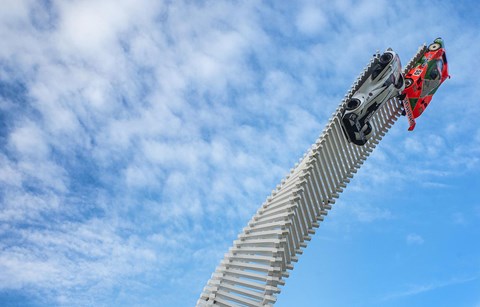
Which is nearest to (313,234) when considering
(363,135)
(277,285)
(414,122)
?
(277,285)

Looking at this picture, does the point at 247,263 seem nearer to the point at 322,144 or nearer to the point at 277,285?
the point at 277,285

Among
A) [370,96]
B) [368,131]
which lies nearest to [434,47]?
[370,96]

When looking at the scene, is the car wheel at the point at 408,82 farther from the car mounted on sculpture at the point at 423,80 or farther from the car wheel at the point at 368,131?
the car wheel at the point at 368,131

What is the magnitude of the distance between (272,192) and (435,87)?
31.4ft

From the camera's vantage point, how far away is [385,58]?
16672mm

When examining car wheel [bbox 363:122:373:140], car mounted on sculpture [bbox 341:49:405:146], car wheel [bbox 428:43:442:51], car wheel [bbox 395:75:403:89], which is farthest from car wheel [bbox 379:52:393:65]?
car wheel [bbox 428:43:442:51]

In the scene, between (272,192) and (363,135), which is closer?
(272,192)

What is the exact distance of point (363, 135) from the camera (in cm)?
1609

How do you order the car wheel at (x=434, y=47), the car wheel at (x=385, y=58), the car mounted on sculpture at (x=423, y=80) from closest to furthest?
the car wheel at (x=385, y=58) → the car mounted on sculpture at (x=423, y=80) → the car wheel at (x=434, y=47)

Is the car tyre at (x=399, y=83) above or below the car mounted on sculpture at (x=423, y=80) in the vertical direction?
below

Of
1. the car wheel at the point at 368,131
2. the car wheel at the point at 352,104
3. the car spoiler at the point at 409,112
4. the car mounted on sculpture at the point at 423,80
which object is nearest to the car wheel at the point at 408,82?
the car mounted on sculpture at the point at 423,80

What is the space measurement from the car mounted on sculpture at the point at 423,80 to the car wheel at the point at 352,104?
3.88 metres

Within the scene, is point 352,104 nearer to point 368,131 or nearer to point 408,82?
point 368,131

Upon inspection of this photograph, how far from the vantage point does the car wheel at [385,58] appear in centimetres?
1656
